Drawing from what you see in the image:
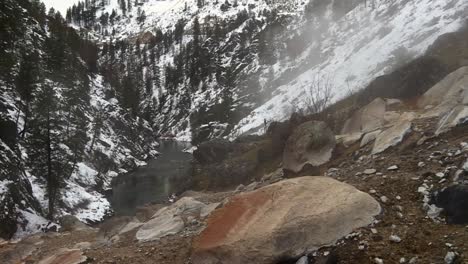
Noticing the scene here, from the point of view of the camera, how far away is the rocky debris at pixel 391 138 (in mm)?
13602

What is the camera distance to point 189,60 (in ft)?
574

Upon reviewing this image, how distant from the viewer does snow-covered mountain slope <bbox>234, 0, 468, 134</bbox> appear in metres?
45.7

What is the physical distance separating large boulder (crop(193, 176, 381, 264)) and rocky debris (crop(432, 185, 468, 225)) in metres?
1.14

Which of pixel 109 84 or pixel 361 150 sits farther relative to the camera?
pixel 109 84

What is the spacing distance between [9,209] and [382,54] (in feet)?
136

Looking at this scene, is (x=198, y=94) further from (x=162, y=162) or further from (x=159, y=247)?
(x=159, y=247)

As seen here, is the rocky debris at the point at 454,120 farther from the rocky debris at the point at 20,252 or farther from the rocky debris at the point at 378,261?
the rocky debris at the point at 20,252

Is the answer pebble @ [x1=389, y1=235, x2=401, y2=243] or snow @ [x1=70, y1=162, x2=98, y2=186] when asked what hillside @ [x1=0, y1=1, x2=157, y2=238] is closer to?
snow @ [x1=70, y1=162, x2=98, y2=186]

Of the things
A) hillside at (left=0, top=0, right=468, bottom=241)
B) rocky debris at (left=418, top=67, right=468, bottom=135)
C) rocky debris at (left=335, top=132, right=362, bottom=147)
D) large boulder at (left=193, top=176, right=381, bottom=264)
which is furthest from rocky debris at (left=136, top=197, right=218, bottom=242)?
hillside at (left=0, top=0, right=468, bottom=241)

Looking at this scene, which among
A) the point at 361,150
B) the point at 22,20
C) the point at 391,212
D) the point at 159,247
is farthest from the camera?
the point at 22,20

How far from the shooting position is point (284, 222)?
8.36 m

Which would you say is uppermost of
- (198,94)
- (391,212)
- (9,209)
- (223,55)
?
(223,55)

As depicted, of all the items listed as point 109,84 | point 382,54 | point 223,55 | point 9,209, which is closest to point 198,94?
point 223,55

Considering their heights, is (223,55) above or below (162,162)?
above
